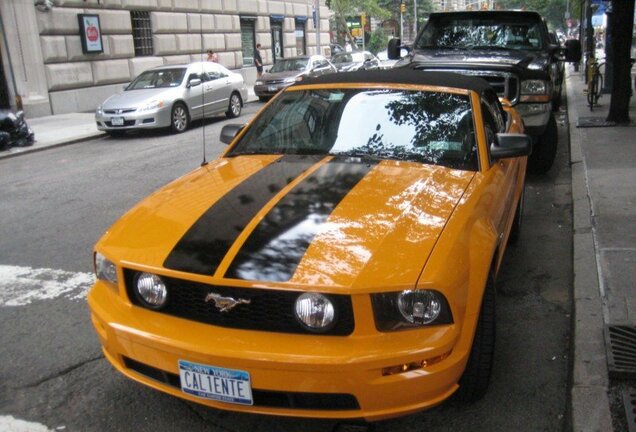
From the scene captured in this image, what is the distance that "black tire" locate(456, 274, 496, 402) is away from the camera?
312cm

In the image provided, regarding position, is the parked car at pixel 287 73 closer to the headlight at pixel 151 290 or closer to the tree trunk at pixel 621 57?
the tree trunk at pixel 621 57

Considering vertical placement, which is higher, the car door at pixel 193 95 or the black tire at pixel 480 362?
the car door at pixel 193 95

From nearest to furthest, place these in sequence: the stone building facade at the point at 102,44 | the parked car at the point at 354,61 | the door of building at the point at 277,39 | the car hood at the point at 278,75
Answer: the stone building facade at the point at 102,44 < the car hood at the point at 278,75 < the parked car at the point at 354,61 < the door of building at the point at 277,39

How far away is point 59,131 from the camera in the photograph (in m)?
15.4

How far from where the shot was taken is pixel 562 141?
11.2 m

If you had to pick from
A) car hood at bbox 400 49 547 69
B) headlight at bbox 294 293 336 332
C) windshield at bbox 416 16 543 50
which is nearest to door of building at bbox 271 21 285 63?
windshield at bbox 416 16 543 50

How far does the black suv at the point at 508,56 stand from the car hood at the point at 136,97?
6775 mm

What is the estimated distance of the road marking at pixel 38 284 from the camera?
4.91 meters

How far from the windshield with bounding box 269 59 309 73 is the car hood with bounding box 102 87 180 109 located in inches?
310

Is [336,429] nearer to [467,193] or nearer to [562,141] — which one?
[467,193]

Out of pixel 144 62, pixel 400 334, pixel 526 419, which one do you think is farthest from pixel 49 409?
pixel 144 62

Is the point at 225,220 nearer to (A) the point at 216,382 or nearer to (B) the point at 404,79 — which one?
(A) the point at 216,382

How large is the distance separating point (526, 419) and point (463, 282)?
890mm

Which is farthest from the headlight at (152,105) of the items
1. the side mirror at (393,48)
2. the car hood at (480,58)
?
the car hood at (480,58)
